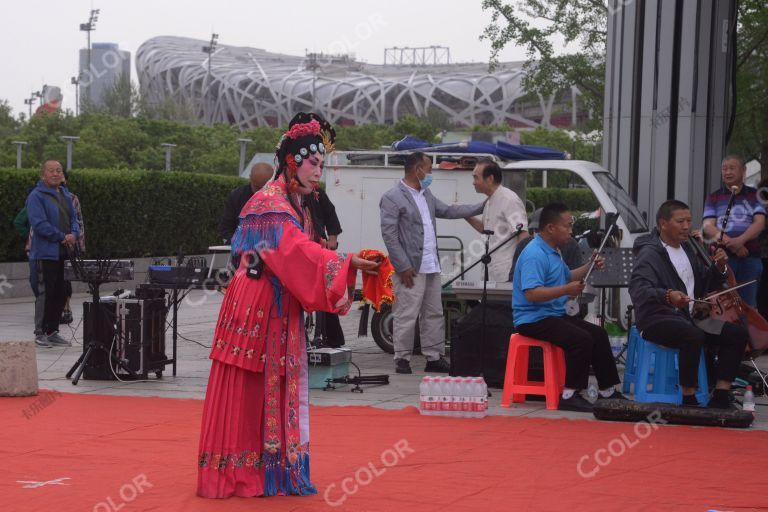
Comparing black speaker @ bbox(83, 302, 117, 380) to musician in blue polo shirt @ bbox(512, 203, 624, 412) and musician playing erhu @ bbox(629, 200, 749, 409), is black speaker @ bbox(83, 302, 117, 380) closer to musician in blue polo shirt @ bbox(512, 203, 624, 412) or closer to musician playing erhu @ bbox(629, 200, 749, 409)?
musician in blue polo shirt @ bbox(512, 203, 624, 412)

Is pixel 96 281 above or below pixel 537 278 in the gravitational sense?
below

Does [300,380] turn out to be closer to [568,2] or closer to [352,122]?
[568,2]

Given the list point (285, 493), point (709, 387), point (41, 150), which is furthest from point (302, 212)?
point (41, 150)

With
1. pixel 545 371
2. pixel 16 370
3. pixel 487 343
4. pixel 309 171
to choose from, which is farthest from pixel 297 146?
pixel 487 343

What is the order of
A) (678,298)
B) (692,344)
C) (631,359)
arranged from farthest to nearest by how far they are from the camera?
1. (631,359)
2. (678,298)
3. (692,344)

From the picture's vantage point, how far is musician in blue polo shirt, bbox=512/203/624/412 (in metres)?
8.46

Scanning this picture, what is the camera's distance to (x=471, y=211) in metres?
10.8

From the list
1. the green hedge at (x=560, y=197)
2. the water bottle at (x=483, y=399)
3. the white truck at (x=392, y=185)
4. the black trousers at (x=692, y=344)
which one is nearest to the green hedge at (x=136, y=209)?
the white truck at (x=392, y=185)

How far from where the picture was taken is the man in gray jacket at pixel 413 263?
10.3m

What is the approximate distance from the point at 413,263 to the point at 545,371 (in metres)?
2.04

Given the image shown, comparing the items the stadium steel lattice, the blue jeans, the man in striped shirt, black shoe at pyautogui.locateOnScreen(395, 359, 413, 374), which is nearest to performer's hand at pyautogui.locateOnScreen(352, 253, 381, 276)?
black shoe at pyautogui.locateOnScreen(395, 359, 413, 374)

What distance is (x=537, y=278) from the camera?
8.46m

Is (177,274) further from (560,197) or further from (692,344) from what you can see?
(560,197)

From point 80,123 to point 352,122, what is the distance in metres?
74.0
